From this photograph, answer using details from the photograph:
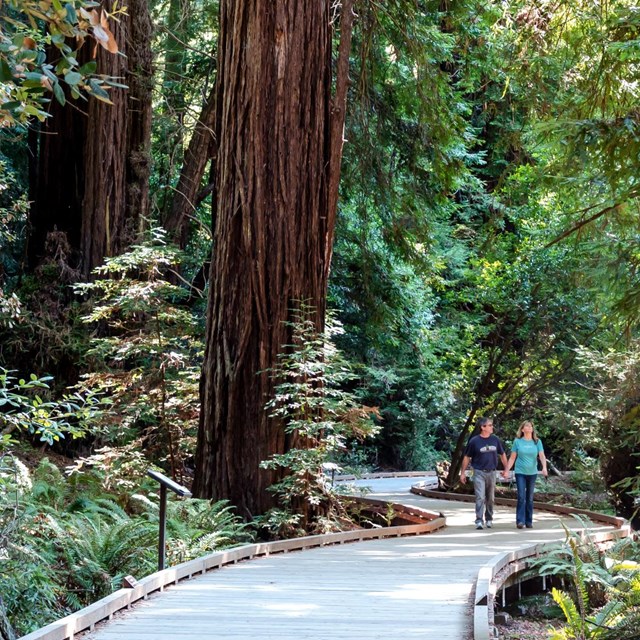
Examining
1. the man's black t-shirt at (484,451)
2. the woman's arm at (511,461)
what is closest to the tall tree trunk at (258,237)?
the man's black t-shirt at (484,451)

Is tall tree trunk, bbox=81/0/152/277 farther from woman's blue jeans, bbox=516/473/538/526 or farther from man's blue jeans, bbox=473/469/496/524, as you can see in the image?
woman's blue jeans, bbox=516/473/538/526

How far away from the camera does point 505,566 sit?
9.09m

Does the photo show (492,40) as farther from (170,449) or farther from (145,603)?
(145,603)

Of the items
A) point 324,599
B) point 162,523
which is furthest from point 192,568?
point 324,599

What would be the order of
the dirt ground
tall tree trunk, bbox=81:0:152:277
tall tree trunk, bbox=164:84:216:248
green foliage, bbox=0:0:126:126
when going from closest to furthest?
green foliage, bbox=0:0:126:126 < the dirt ground < tall tree trunk, bbox=81:0:152:277 < tall tree trunk, bbox=164:84:216:248

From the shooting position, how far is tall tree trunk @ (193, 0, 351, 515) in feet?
37.4

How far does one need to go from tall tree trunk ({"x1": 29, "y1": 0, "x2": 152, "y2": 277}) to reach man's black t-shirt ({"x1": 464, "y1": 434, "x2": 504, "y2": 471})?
652 centimetres

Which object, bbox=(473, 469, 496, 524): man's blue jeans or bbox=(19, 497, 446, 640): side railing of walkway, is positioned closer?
bbox=(19, 497, 446, 640): side railing of walkway

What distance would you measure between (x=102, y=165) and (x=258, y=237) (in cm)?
572

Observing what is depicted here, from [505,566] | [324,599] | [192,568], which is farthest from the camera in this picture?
[505,566]

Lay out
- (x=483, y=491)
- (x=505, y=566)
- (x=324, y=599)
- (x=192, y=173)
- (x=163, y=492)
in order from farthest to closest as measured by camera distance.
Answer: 1. (x=192, y=173)
2. (x=483, y=491)
3. (x=505, y=566)
4. (x=163, y=492)
5. (x=324, y=599)

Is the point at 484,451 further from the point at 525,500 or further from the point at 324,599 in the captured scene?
the point at 324,599

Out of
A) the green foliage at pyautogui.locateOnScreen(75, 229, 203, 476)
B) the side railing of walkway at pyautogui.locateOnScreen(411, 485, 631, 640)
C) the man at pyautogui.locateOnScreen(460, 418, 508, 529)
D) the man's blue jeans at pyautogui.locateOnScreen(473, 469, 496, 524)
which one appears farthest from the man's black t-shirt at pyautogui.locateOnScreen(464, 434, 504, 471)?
the green foliage at pyautogui.locateOnScreen(75, 229, 203, 476)

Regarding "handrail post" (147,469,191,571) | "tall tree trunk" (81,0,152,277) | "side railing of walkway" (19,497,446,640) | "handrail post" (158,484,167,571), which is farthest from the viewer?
"tall tree trunk" (81,0,152,277)
